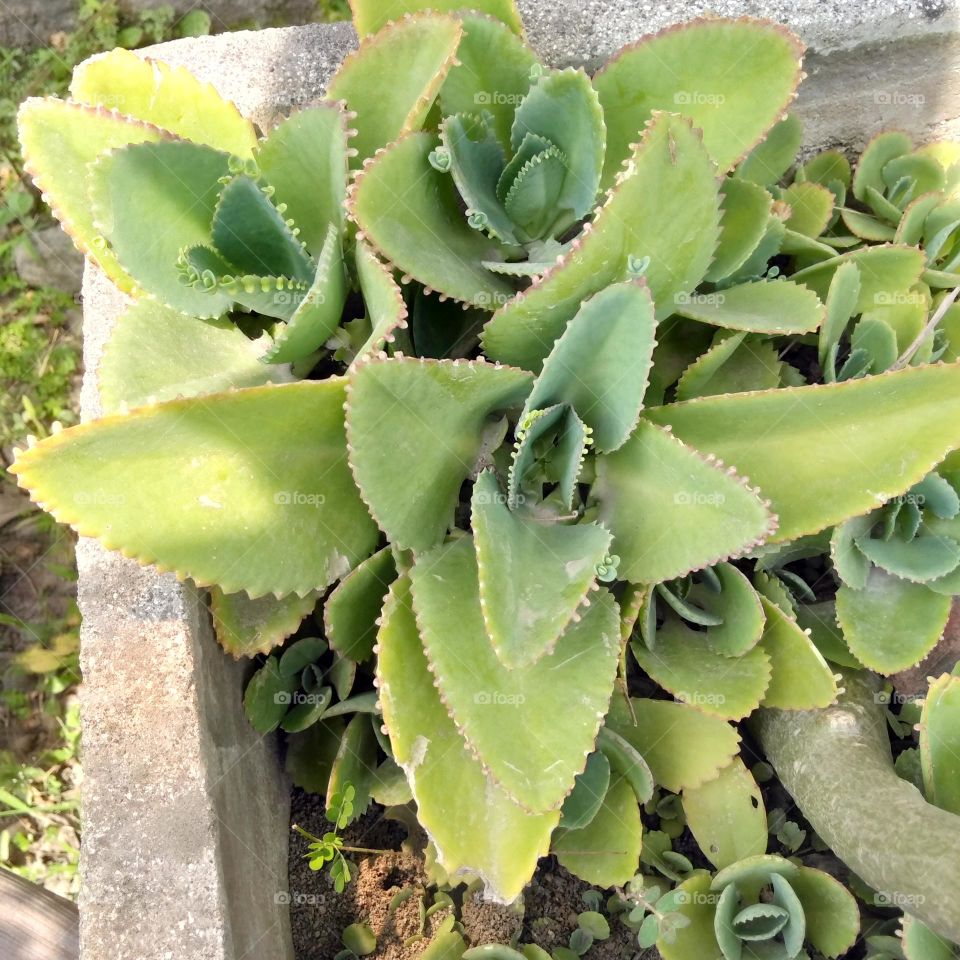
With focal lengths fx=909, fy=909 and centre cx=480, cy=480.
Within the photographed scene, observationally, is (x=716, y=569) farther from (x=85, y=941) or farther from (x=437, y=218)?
(x=85, y=941)

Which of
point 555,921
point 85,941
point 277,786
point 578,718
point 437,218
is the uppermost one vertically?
point 437,218

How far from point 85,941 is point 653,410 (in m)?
0.77

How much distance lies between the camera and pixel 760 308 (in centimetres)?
100

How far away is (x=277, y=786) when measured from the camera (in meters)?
1.15

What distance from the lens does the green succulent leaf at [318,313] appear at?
803 mm

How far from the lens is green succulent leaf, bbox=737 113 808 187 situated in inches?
46.8

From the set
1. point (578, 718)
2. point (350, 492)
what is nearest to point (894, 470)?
point (578, 718)

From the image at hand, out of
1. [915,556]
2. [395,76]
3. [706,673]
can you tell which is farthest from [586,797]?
[395,76]

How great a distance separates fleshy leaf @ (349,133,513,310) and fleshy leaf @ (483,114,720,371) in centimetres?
8

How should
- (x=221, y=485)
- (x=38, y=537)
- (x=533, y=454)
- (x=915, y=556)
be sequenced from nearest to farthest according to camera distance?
1. (x=221, y=485)
2. (x=533, y=454)
3. (x=915, y=556)
4. (x=38, y=537)

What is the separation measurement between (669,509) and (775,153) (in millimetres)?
631

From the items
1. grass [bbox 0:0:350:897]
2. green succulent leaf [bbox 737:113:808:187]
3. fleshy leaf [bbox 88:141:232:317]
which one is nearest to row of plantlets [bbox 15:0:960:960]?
fleshy leaf [bbox 88:141:232:317]

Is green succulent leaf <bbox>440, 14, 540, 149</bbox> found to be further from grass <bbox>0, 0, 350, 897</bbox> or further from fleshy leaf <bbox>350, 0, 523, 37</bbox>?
grass <bbox>0, 0, 350, 897</bbox>

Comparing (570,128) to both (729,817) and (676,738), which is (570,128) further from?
(729,817)
